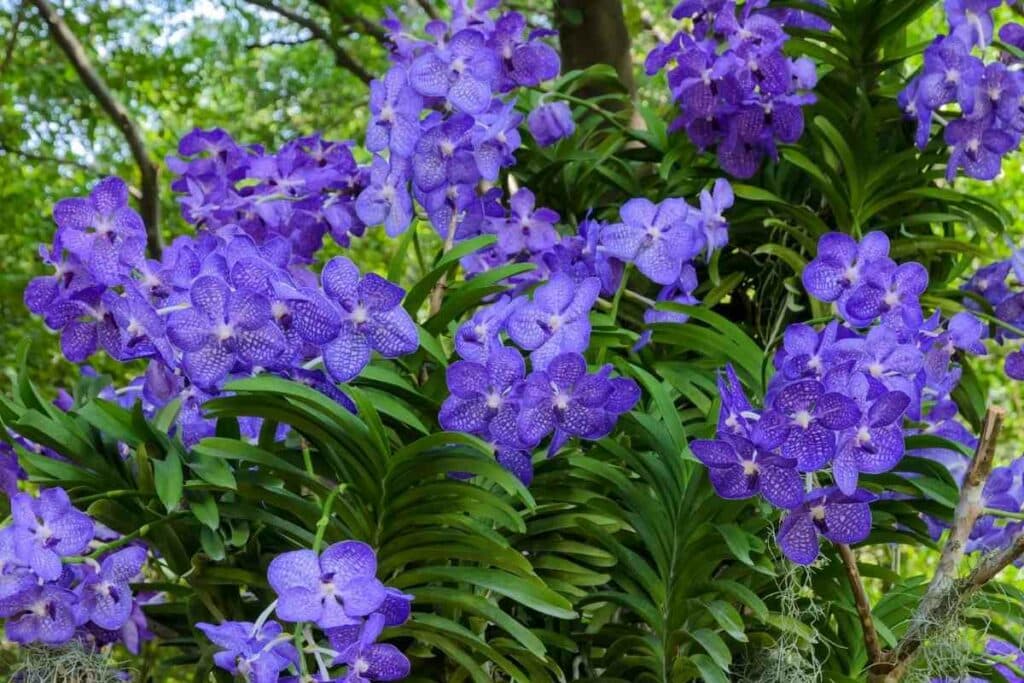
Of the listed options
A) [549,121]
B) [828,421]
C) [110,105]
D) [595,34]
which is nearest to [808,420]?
[828,421]

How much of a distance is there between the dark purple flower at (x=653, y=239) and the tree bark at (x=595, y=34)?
28.4 inches

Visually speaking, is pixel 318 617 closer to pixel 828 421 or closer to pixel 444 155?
pixel 828 421

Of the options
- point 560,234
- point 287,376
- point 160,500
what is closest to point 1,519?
point 160,500

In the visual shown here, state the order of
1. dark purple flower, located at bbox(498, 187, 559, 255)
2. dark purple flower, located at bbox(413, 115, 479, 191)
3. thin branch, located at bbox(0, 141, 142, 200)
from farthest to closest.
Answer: thin branch, located at bbox(0, 141, 142, 200) < dark purple flower, located at bbox(498, 187, 559, 255) < dark purple flower, located at bbox(413, 115, 479, 191)

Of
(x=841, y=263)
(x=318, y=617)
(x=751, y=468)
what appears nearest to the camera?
(x=318, y=617)

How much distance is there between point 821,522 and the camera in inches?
42.1

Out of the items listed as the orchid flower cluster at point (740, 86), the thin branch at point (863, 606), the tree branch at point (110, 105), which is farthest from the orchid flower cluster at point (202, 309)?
the tree branch at point (110, 105)

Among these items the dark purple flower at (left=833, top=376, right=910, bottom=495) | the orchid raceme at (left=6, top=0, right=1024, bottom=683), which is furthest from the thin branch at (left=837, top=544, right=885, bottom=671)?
the dark purple flower at (left=833, top=376, right=910, bottom=495)

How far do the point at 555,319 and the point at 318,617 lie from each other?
12.9 inches

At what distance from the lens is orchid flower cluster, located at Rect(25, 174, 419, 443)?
3.18 ft

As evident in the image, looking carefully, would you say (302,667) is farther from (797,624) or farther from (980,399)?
(980,399)

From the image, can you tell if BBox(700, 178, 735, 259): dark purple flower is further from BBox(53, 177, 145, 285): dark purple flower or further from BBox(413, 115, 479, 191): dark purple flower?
BBox(53, 177, 145, 285): dark purple flower

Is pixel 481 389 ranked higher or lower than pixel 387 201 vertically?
lower

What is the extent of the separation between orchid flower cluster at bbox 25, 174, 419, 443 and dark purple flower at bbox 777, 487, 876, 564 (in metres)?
0.36
